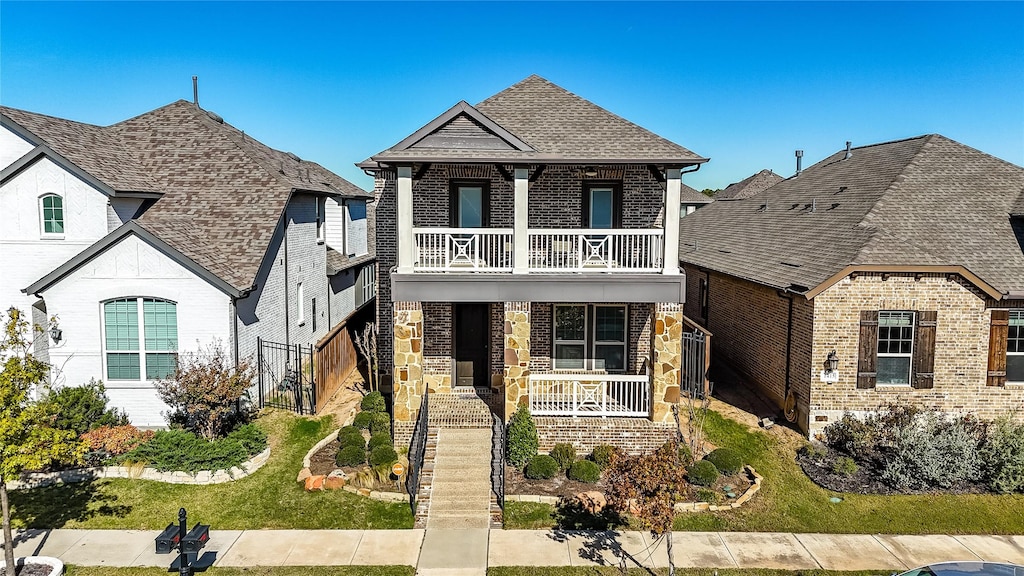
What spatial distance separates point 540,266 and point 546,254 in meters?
0.58

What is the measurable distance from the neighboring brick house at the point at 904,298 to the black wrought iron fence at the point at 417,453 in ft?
30.4

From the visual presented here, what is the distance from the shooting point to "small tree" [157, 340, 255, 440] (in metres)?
13.9

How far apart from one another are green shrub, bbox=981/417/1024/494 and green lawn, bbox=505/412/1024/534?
0.80ft

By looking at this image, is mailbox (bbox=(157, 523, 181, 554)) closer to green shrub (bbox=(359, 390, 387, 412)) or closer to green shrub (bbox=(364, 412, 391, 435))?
green shrub (bbox=(364, 412, 391, 435))

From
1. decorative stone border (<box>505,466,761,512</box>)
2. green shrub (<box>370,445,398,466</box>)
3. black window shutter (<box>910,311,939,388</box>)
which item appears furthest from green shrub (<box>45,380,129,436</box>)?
black window shutter (<box>910,311,939,388</box>)

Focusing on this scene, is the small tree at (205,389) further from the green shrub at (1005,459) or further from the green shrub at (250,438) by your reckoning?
the green shrub at (1005,459)

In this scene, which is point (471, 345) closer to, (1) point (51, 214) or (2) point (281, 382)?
(2) point (281, 382)

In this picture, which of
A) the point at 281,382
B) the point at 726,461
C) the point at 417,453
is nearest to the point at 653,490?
the point at 726,461

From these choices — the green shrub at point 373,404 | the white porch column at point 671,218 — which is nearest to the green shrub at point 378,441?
the green shrub at point 373,404

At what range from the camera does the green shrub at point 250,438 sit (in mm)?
13938

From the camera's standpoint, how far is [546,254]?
1413 cm

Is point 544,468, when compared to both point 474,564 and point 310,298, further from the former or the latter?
point 310,298

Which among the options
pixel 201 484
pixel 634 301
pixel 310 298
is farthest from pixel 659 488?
pixel 310 298

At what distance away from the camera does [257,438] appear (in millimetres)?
14219
